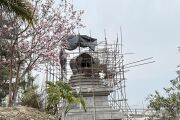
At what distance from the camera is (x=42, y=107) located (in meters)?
17.7

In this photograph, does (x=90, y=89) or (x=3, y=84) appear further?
(x=3, y=84)

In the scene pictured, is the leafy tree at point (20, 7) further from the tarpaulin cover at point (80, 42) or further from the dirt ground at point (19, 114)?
the tarpaulin cover at point (80, 42)

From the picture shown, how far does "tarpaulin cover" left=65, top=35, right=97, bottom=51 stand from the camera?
18.3 meters

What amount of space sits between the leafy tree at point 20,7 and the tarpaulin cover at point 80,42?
9.28 m

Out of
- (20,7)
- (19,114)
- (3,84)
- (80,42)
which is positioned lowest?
(19,114)

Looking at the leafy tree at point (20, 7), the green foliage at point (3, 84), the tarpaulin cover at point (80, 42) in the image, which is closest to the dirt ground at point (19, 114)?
the leafy tree at point (20, 7)

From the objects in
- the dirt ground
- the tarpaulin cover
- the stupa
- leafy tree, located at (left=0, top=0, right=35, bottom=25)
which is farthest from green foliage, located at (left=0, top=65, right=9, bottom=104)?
leafy tree, located at (left=0, top=0, right=35, bottom=25)

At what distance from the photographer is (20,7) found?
332 inches

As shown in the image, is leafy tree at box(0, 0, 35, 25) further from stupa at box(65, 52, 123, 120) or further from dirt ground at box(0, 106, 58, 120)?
stupa at box(65, 52, 123, 120)

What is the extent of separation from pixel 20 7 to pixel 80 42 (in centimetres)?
1011

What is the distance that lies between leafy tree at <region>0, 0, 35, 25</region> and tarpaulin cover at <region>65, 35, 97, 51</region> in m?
9.28

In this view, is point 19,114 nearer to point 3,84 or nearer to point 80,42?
point 80,42

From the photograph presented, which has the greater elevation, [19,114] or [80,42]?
[80,42]

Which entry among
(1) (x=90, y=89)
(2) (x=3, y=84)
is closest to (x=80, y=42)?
(1) (x=90, y=89)
